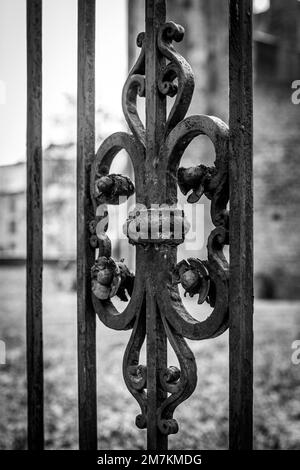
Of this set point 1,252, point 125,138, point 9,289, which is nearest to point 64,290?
point 9,289

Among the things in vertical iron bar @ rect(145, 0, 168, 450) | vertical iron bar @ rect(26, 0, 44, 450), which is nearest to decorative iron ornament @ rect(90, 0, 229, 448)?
vertical iron bar @ rect(145, 0, 168, 450)

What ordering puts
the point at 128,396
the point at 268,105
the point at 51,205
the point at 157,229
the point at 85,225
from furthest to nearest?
the point at 268,105 < the point at 51,205 < the point at 128,396 < the point at 85,225 < the point at 157,229

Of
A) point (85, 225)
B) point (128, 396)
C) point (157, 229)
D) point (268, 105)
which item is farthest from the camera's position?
point (268, 105)

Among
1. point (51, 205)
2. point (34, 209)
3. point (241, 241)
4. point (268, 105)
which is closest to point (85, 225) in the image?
point (34, 209)

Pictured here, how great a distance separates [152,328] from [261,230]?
456 inches

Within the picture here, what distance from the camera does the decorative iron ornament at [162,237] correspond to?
3.32 feet

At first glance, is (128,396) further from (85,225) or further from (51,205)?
(51,205)

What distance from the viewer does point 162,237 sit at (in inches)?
42.1

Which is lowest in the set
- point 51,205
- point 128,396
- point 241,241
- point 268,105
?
point 128,396

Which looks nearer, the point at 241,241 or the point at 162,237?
the point at 241,241

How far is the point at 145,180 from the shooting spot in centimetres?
111

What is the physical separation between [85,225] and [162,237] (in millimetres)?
Result: 211

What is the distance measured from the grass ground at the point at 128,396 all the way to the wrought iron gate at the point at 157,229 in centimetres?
232

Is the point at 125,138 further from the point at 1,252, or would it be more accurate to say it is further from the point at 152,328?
the point at 1,252
